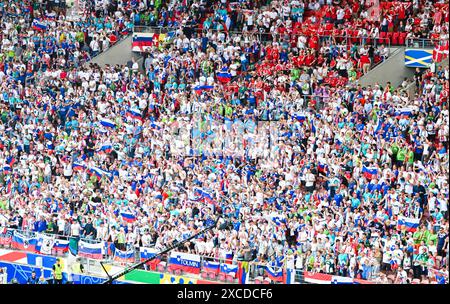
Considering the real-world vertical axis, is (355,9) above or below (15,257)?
above

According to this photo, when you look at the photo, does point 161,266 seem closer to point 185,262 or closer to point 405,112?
point 185,262

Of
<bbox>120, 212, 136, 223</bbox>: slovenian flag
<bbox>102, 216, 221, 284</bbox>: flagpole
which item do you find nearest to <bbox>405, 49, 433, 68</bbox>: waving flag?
<bbox>102, 216, 221, 284</bbox>: flagpole

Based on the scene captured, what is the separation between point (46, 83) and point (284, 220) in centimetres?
695

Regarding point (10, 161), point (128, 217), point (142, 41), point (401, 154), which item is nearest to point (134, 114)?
point (142, 41)

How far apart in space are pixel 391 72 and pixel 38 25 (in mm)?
7998

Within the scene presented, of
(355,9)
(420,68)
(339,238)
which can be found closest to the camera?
(339,238)

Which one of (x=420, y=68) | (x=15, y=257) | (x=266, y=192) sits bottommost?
(x=15, y=257)

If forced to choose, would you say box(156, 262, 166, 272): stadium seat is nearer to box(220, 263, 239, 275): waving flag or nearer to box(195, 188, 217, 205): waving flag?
box(220, 263, 239, 275): waving flag

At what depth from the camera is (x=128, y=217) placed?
18266 millimetres

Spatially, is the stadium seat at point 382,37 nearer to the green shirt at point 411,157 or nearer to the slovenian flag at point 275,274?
the green shirt at point 411,157

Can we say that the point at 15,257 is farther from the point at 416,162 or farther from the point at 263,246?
the point at 416,162

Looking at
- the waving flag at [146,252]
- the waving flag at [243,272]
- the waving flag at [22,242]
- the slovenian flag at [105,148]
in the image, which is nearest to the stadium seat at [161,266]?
the waving flag at [146,252]

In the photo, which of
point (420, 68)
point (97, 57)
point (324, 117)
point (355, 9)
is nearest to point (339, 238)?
point (324, 117)
